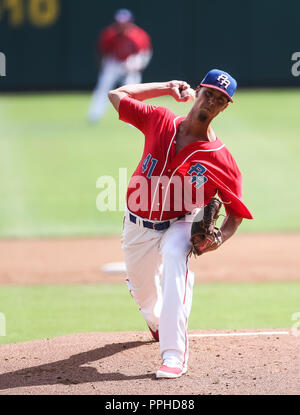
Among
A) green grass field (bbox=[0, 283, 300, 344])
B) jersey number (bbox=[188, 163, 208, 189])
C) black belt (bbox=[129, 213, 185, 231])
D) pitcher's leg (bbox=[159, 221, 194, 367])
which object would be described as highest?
jersey number (bbox=[188, 163, 208, 189])

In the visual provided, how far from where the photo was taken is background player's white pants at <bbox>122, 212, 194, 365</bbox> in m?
4.88

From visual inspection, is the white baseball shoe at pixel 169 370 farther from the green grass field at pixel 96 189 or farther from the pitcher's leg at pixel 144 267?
the green grass field at pixel 96 189

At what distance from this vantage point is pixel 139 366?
521 cm

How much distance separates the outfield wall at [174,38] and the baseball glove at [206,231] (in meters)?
17.8

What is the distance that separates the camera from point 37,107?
70.7ft

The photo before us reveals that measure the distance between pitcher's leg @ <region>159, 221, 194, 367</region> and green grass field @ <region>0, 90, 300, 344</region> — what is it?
176cm

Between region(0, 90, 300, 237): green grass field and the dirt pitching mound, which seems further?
region(0, 90, 300, 237): green grass field

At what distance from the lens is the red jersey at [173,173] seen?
16.6 ft

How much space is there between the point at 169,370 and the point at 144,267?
0.90 m

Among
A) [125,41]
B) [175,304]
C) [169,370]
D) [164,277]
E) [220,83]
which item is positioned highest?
[220,83]

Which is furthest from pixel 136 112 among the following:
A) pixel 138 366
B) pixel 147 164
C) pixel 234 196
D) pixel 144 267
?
pixel 138 366

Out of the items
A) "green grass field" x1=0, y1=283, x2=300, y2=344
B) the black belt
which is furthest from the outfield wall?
the black belt

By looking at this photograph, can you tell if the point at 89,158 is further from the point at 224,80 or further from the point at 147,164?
the point at 224,80

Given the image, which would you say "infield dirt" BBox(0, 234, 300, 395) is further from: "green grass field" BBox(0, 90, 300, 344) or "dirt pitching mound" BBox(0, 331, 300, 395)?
"green grass field" BBox(0, 90, 300, 344)
